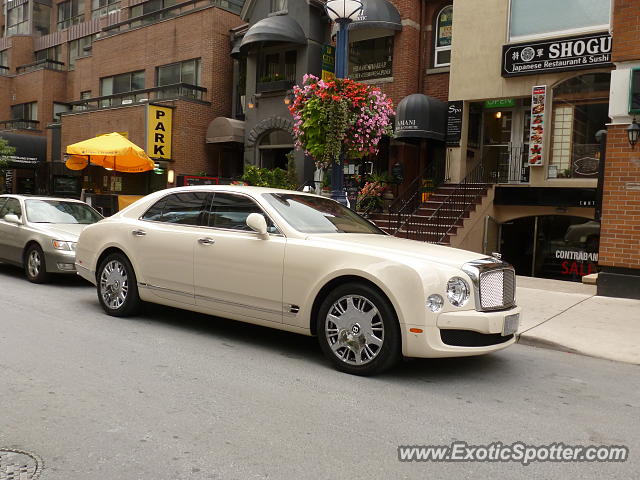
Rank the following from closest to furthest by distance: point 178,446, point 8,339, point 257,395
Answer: point 178,446 < point 257,395 < point 8,339

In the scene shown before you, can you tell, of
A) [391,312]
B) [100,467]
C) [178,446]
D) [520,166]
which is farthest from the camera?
[520,166]

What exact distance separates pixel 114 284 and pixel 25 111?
3355 cm

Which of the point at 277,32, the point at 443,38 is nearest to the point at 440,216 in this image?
the point at 443,38

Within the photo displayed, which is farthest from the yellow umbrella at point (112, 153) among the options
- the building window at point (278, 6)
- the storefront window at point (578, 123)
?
the storefront window at point (578, 123)

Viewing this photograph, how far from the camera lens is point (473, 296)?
5.06 metres

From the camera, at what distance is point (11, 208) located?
10.9 metres

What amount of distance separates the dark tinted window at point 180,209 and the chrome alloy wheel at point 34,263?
3.76 meters

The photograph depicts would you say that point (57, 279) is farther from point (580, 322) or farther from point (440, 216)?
point (440, 216)

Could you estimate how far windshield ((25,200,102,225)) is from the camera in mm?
10594

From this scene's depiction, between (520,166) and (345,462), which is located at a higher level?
(520,166)

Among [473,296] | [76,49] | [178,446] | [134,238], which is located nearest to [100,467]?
[178,446]

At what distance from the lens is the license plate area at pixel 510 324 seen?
5230mm

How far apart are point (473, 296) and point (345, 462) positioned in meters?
2.13

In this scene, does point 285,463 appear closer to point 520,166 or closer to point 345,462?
point 345,462
